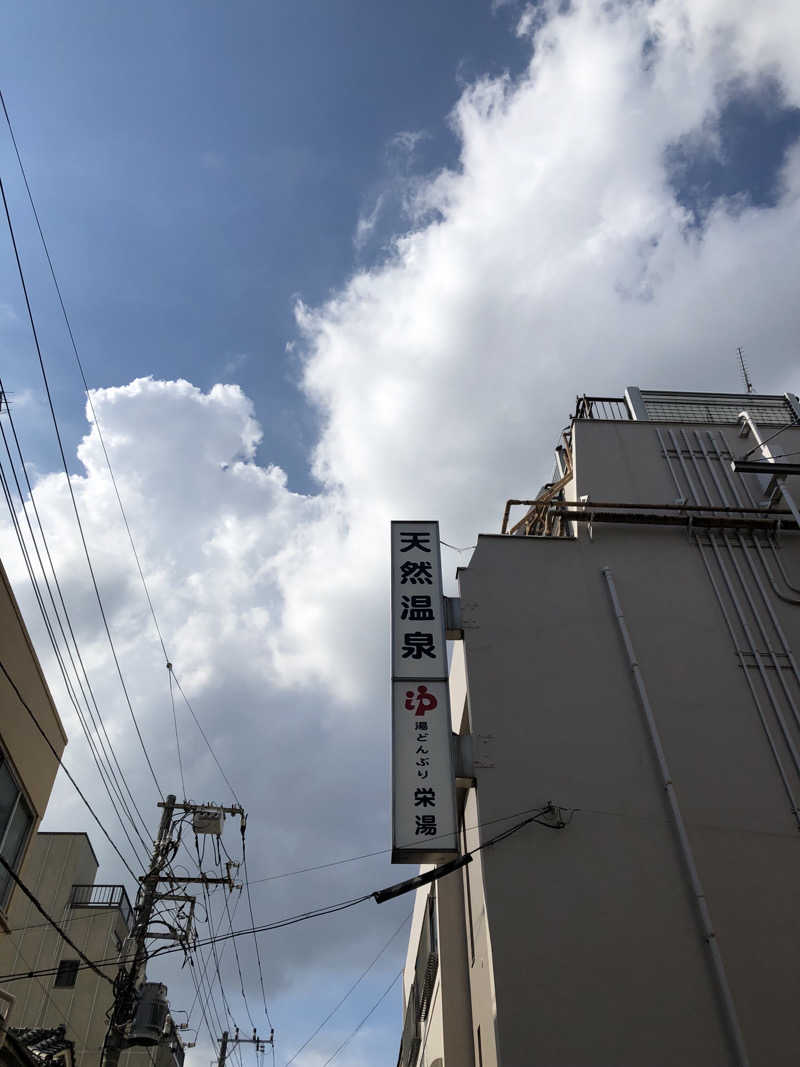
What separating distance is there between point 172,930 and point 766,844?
50.7 ft

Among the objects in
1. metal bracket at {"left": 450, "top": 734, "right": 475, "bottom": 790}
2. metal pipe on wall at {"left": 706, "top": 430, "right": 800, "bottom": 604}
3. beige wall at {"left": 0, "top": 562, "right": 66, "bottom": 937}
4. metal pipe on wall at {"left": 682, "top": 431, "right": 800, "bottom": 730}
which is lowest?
metal bracket at {"left": 450, "top": 734, "right": 475, "bottom": 790}

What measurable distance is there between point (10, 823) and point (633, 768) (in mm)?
10503

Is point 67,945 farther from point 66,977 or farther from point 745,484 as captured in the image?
point 745,484

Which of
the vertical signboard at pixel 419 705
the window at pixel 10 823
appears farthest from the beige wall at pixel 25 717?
the vertical signboard at pixel 419 705

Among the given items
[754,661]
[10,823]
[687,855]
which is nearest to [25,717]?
[10,823]

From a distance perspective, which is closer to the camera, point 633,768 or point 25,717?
point 633,768

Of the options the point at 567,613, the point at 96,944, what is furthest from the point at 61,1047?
the point at 567,613

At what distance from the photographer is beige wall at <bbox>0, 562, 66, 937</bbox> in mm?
11633

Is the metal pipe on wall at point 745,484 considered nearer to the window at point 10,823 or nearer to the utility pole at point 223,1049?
the window at point 10,823

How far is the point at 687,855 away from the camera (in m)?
11.1

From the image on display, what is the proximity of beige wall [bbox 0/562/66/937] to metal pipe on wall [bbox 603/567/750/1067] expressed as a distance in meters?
10.7

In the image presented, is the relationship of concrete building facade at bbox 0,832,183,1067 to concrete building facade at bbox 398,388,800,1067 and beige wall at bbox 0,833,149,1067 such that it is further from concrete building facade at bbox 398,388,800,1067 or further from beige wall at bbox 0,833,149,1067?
concrete building facade at bbox 398,388,800,1067

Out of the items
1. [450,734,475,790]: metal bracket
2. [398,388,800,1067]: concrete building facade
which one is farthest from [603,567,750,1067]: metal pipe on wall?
[450,734,475,790]: metal bracket

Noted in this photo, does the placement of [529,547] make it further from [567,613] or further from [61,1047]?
[61,1047]
